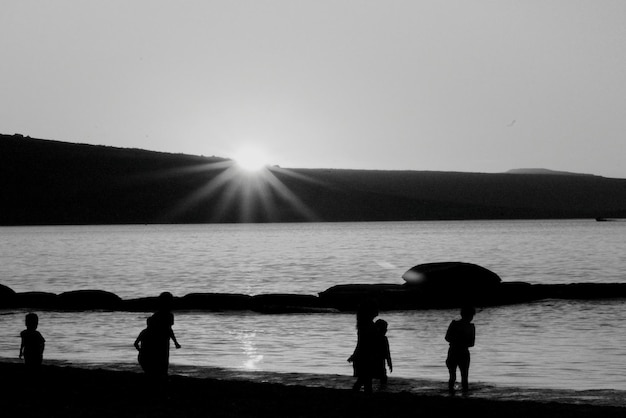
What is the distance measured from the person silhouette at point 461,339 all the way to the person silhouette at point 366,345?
152cm

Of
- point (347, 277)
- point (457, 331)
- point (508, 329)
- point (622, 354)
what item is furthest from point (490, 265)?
point (457, 331)

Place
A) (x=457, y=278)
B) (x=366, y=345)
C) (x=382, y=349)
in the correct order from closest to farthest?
(x=366, y=345), (x=382, y=349), (x=457, y=278)

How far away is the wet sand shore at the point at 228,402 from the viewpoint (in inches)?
633

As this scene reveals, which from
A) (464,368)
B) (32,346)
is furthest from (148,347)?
(464,368)

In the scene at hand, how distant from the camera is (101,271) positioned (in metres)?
90.9

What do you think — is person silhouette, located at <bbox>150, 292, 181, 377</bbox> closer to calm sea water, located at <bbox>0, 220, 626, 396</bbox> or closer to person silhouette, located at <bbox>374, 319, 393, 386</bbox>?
person silhouette, located at <bbox>374, 319, 393, 386</bbox>

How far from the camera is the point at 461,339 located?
19.2 meters

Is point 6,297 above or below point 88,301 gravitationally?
above

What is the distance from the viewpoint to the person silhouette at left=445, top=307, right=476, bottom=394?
62.3ft

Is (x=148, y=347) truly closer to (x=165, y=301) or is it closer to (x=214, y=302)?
(x=165, y=301)

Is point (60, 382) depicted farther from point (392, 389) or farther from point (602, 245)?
point (602, 245)

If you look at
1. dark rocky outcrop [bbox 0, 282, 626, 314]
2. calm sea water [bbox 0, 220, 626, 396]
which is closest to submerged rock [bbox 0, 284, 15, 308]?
dark rocky outcrop [bbox 0, 282, 626, 314]

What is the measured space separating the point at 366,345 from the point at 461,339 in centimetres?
211

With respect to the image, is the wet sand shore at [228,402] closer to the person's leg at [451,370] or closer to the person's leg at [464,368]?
the person's leg at [451,370]
